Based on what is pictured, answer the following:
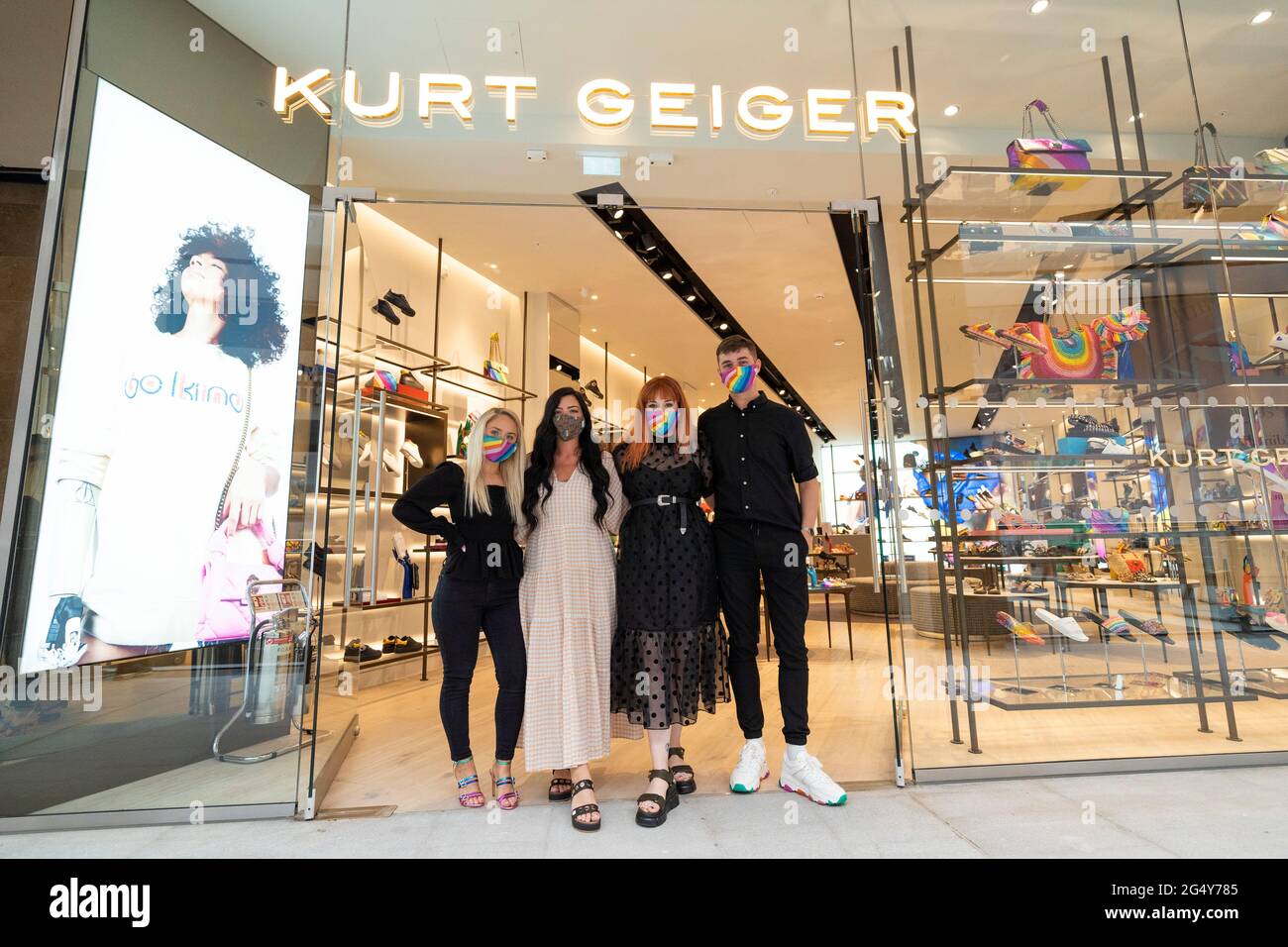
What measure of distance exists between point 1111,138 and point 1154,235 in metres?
0.76

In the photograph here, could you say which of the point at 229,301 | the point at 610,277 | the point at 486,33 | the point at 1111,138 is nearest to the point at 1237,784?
the point at 1111,138

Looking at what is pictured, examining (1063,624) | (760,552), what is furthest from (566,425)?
(1063,624)

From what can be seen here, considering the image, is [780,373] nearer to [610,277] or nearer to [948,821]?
[610,277]

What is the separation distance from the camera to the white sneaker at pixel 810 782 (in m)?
2.15

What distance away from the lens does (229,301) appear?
7.87ft

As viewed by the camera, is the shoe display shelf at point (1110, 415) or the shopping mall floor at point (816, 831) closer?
the shopping mall floor at point (816, 831)

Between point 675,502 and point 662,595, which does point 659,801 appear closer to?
point 662,595

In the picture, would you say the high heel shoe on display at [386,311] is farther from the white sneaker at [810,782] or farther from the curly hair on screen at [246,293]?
the white sneaker at [810,782]

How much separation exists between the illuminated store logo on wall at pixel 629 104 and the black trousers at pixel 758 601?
2.04 meters

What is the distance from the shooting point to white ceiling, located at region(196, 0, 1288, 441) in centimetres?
315

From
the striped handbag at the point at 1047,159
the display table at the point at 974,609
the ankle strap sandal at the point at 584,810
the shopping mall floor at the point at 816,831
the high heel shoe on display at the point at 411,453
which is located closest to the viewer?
the shopping mall floor at the point at 816,831

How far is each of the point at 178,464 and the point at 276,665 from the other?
866 mm

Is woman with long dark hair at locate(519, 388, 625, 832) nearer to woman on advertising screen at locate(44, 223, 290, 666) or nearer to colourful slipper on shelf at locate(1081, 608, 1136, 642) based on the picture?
woman on advertising screen at locate(44, 223, 290, 666)

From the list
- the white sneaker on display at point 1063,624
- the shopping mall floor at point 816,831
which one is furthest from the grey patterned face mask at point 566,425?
the white sneaker on display at point 1063,624
